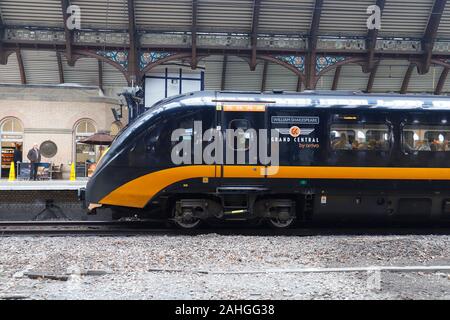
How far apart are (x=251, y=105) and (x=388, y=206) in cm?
357

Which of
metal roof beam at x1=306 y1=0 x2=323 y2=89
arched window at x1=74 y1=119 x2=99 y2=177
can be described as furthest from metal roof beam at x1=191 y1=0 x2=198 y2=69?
arched window at x1=74 y1=119 x2=99 y2=177

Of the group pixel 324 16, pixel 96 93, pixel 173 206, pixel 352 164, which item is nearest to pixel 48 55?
pixel 96 93

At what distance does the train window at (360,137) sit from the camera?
900 cm

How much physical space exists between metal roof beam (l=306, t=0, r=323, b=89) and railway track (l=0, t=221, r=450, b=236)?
10165 mm

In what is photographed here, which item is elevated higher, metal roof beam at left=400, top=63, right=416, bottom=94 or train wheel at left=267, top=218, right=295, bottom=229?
metal roof beam at left=400, top=63, right=416, bottom=94

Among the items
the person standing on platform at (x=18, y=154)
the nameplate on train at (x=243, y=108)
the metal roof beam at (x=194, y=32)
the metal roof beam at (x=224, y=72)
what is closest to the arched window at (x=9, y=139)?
the person standing on platform at (x=18, y=154)

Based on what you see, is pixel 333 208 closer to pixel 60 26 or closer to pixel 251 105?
pixel 251 105

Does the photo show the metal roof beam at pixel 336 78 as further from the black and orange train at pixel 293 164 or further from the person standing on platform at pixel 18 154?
the person standing on platform at pixel 18 154

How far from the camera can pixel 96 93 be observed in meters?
22.9

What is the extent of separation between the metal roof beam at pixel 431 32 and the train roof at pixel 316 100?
10.9 meters

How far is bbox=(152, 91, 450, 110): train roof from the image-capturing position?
886 centimetres

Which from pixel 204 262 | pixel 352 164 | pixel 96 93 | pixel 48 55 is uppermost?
pixel 48 55

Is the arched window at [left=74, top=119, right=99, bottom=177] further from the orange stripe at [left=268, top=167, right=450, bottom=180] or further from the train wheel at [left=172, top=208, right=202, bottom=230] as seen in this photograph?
the orange stripe at [left=268, top=167, right=450, bottom=180]

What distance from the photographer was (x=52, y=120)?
22578 mm
